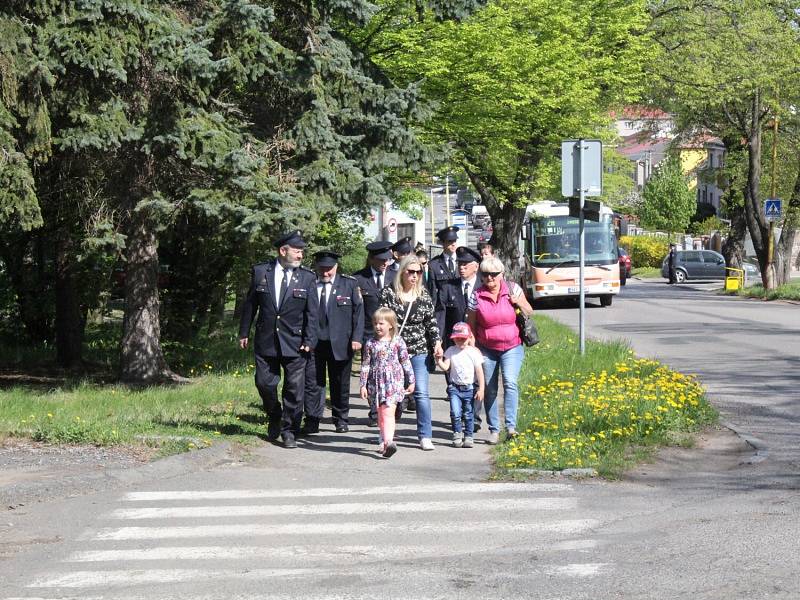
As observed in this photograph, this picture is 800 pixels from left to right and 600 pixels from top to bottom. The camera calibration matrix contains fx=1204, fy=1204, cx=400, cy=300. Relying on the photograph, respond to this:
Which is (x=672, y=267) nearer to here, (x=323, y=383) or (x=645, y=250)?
(x=645, y=250)

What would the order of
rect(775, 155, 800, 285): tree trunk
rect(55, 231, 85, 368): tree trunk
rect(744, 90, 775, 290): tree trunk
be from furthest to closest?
rect(775, 155, 800, 285): tree trunk < rect(744, 90, 775, 290): tree trunk < rect(55, 231, 85, 368): tree trunk

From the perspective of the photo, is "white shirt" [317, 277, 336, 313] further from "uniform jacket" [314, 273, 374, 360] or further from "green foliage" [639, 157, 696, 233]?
"green foliage" [639, 157, 696, 233]

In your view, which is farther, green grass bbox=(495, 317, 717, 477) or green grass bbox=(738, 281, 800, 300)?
green grass bbox=(738, 281, 800, 300)

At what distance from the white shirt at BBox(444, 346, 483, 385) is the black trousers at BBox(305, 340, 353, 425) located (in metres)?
1.41

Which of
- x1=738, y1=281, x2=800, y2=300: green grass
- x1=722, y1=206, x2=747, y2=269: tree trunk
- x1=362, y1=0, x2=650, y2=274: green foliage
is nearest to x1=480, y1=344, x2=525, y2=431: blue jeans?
x1=362, y1=0, x2=650, y2=274: green foliage

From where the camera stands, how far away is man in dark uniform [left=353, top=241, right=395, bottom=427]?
1227 cm

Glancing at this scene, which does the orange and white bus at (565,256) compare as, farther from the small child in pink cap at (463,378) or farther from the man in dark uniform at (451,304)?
the small child in pink cap at (463,378)

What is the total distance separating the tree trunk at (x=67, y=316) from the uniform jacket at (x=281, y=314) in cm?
824

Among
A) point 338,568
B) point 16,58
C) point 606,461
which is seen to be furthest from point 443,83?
point 338,568

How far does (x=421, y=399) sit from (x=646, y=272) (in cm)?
6811

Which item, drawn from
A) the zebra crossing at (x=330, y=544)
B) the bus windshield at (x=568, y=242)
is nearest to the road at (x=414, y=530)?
the zebra crossing at (x=330, y=544)

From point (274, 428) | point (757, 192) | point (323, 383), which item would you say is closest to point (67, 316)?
point (323, 383)

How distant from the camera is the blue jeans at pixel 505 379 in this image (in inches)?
426

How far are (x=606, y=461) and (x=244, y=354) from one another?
11088 mm
